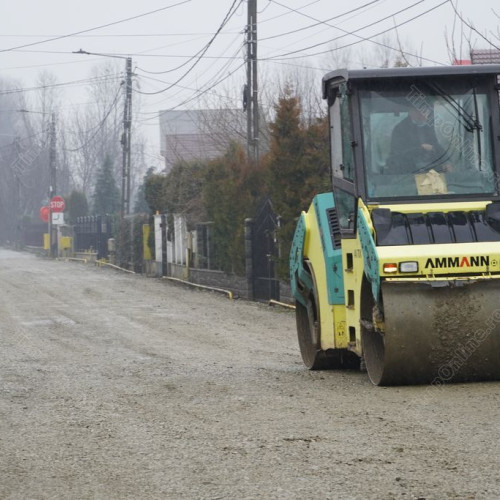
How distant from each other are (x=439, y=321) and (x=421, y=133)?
1.77m

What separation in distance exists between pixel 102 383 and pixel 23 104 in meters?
121

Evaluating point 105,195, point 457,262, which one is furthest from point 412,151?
point 105,195

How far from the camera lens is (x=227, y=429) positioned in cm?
789

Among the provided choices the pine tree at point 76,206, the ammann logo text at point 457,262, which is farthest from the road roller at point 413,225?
the pine tree at point 76,206

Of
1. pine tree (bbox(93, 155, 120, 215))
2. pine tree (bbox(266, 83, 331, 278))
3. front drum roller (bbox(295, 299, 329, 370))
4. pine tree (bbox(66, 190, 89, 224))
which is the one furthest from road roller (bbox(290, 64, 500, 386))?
pine tree (bbox(93, 155, 120, 215))

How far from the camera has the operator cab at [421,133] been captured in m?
9.83

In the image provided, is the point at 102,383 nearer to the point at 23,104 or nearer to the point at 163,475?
the point at 163,475

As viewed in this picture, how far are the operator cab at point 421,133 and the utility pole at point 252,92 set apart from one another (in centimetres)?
1663

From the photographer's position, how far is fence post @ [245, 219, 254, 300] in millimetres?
25531

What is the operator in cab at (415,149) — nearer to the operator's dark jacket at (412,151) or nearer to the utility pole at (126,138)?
the operator's dark jacket at (412,151)

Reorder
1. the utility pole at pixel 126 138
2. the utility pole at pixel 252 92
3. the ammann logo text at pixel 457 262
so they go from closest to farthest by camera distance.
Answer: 1. the ammann logo text at pixel 457 262
2. the utility pole at pixel 252 92
3. the utility pole at pixel 126 138

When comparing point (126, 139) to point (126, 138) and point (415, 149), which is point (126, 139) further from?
point (415, 149)

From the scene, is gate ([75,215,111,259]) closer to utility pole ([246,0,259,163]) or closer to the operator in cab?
utility pole ([246,0,259,163])

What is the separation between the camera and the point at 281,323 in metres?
19.7
